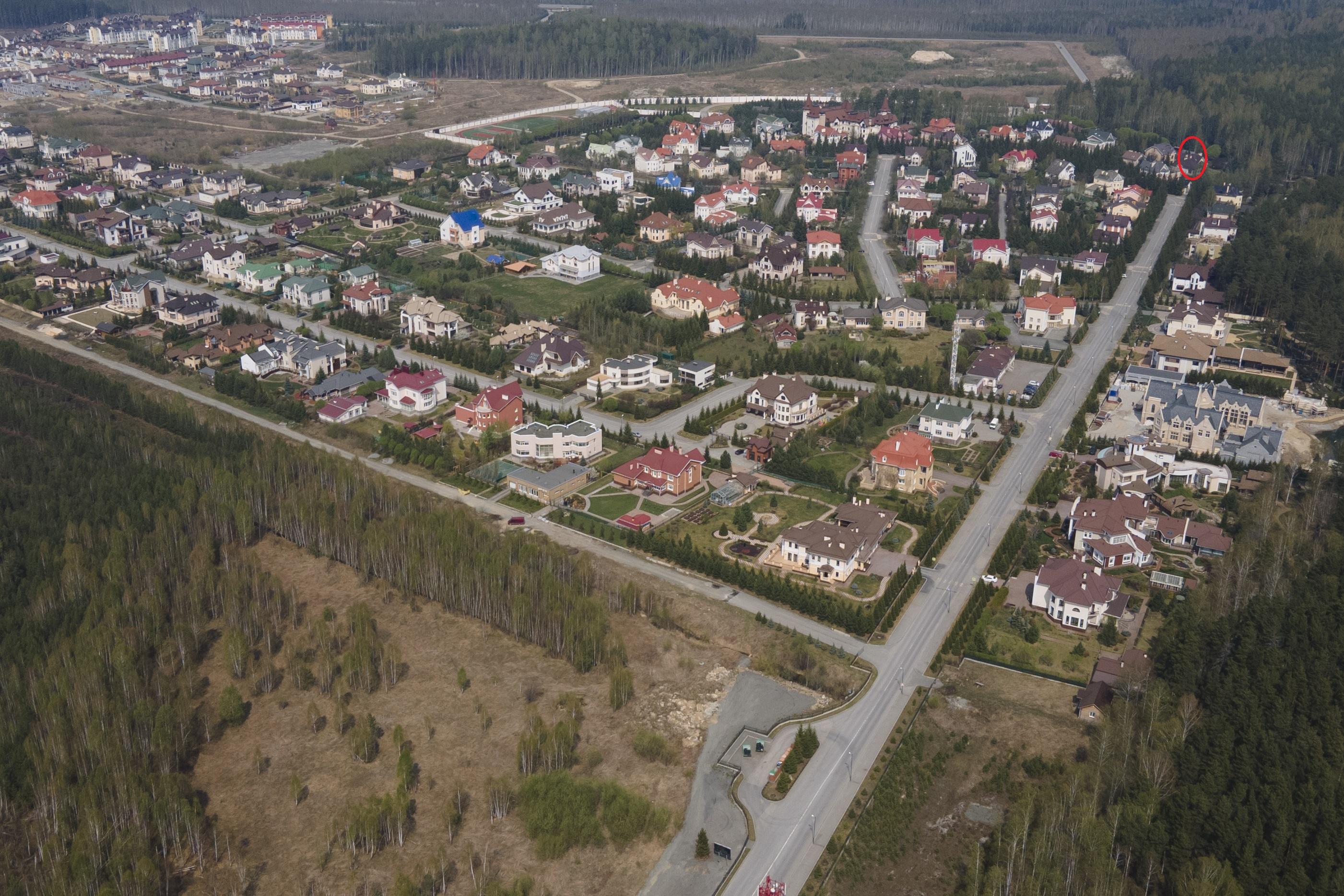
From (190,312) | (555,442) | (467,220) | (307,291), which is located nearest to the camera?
(555,442)

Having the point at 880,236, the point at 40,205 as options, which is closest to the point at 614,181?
the point at 880,236

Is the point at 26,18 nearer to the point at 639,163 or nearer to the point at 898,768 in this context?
the point at 639,163

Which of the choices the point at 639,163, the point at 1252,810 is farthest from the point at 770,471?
the point at 639,163

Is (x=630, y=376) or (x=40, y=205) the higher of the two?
(x=40, y=205)

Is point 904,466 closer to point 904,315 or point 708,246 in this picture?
point 904,315

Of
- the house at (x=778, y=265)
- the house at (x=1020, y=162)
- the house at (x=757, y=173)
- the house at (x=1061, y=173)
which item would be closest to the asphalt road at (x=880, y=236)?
the house at (x=778, y=265)

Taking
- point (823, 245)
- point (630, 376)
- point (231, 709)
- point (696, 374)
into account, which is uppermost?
point (823, 245)

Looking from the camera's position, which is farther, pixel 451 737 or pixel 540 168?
pixel 540 168

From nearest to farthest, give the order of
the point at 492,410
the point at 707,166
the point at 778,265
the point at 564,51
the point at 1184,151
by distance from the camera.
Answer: the point at 492,410, the point at 778,265, the point at 1184,151, the point at 707,166, the point at 564,51
